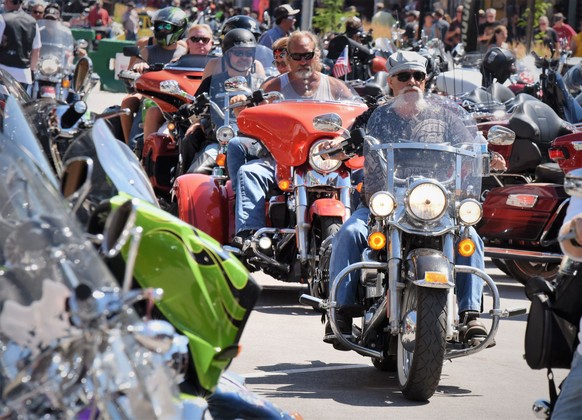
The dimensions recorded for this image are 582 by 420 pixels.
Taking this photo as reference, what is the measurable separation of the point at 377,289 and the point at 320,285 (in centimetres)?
120

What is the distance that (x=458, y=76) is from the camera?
55.3 ft

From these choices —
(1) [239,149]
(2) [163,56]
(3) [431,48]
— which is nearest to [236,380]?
(1) [239,149]

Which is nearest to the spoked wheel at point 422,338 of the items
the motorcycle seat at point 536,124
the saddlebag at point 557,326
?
the saddlebag at point 557,326

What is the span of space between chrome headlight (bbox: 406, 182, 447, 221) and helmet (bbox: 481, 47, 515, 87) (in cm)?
1037

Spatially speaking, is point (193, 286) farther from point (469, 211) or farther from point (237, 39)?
point (237, 39)

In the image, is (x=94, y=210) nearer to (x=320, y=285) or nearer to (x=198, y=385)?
(x=198, y=385)

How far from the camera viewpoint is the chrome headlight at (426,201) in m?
6.91

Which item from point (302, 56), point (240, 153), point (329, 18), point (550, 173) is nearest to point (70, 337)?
point (302, 56)

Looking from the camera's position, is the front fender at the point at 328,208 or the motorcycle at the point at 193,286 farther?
the front fender at the point at 328,208

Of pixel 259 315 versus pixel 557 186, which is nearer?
pixel 259 315

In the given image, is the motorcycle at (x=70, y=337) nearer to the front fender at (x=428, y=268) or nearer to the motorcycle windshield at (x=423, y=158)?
A: the front fender at (x=428, y=268)

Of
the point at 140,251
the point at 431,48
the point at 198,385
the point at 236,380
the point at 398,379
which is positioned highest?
the point at 140,251

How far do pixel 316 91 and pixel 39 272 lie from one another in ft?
22.2

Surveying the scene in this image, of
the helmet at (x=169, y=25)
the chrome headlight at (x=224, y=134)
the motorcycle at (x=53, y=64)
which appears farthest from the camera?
the motorcycle at (x=53, y=64)
